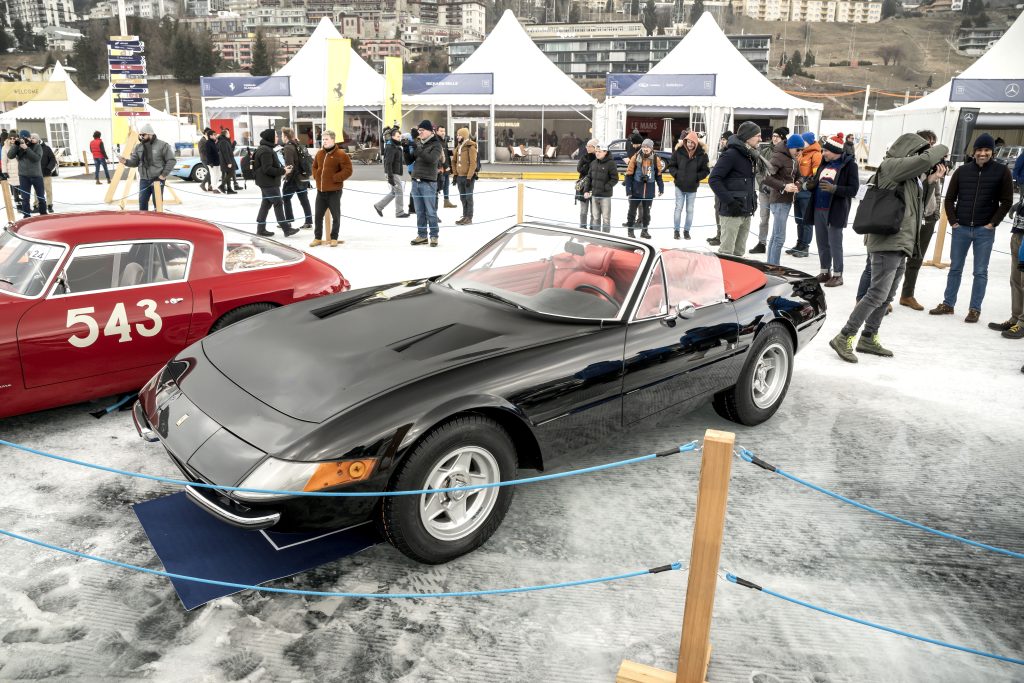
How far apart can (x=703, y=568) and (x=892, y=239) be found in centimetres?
462

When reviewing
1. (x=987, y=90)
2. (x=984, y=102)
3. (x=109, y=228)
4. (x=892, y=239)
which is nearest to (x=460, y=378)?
(x=109, y=228)

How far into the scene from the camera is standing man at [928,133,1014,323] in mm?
7051

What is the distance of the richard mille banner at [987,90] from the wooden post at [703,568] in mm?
32450

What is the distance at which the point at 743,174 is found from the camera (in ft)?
29.2

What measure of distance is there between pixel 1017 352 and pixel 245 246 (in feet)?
22.1

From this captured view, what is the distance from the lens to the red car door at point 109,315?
4.39 m

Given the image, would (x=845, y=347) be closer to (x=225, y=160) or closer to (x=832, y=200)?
(x=832, y=200)

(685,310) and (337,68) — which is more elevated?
(337,68)

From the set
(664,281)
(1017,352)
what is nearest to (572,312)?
(664,281)

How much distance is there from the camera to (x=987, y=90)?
2838 centimetres

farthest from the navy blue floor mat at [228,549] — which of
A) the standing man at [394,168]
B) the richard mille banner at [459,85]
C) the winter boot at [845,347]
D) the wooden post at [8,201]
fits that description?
the richard mille banner at [459,85]

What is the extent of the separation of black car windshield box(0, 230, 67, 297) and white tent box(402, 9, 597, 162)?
2652cm

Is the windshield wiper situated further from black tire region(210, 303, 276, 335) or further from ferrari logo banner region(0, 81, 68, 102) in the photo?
ferrari logo banner region(0, 81, 68, 102)

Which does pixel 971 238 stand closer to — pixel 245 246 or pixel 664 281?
pixel 664 281
